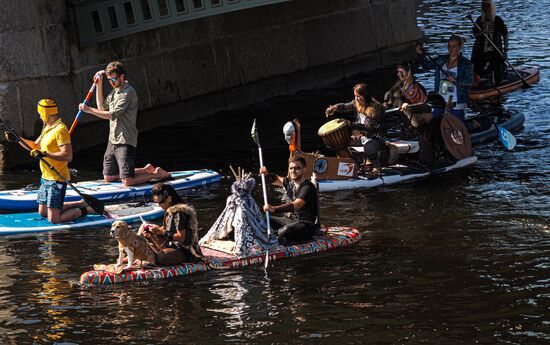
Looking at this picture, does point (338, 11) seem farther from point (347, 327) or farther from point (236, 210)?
point (347, 327)

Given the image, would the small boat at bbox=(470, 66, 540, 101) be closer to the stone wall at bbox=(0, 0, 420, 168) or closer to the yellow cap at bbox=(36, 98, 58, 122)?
the stone wall at bbox=(0, 0, 420, 168)

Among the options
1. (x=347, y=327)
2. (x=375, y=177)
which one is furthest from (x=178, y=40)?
(x=347, y=327)

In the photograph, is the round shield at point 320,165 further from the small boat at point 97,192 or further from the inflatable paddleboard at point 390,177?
the small boat at point 97,192

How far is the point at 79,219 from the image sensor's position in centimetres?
1845

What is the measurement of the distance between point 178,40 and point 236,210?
12.5 meters

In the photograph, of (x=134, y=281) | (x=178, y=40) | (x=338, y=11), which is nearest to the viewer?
(x=134, y=281)

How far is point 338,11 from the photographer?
32781 millimetres

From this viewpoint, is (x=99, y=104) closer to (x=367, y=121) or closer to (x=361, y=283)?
(x=367, y=121)

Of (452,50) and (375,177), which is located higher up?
(452,50)

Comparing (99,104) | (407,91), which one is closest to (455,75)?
(407,91)

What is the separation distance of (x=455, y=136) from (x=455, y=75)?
1.47 m

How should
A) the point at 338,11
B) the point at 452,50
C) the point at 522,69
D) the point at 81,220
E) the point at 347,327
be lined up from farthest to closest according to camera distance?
the point at 338,11 < the point at 522,69 < the point at 452,50 < the point at 81,220 < the point at 347,327

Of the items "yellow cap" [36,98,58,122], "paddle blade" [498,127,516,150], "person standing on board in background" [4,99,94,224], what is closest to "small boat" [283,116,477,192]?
"paddle blade" [498,127,516,150]

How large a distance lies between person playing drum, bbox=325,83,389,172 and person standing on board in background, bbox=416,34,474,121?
2343mm
